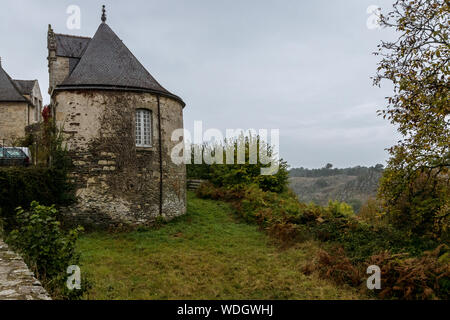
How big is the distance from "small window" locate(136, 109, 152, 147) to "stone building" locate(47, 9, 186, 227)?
4 cm

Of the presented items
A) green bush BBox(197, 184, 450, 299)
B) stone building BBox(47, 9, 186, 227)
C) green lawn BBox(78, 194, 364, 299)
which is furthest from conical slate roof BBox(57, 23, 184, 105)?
green bush BBox(197, 184, 450, 299)

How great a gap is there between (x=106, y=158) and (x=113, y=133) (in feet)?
Result: 3.23

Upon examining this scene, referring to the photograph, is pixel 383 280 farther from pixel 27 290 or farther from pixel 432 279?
pixel 27 290

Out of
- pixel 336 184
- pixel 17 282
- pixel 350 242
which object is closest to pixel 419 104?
pixel 350 242

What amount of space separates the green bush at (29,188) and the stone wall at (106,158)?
1.58 ft

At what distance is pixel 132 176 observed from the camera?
1341 cm

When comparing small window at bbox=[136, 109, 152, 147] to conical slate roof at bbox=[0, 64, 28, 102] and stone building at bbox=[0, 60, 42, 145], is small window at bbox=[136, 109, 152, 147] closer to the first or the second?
stone building at bbox=[0, 60, 42, 145]

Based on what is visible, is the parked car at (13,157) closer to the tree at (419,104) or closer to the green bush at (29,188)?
the green bush at (29,188)

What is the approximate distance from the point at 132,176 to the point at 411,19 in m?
10.3

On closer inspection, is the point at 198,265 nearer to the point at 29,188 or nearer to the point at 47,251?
the point at 47,251

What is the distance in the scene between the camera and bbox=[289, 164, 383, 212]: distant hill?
5244 centimetres
